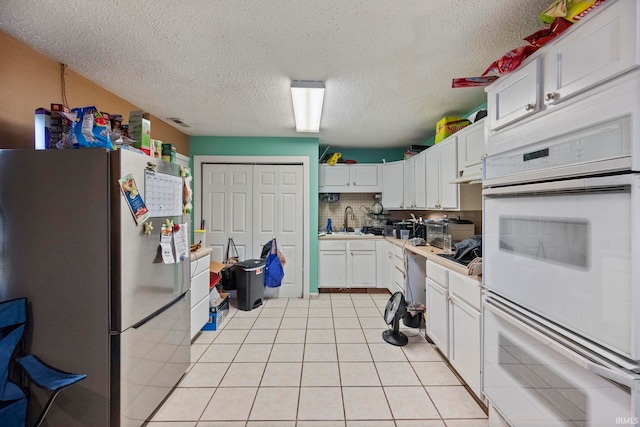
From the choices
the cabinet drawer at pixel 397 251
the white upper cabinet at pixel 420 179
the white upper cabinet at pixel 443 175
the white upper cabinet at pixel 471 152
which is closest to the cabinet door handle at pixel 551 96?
the white upper cabinet at pixel 471 152

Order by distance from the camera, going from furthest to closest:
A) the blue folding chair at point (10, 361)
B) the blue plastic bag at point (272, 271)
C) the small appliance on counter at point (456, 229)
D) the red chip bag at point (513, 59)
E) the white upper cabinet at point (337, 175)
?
the white upper cabinet at point (337, 175) < the blue plastic bag at point (272, 271) < the small appliance on counter at point (456, 229) < the red chip bag at point (513, 59) < the blue folding chair at point (10, 361)

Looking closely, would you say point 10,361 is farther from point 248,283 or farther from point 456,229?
point 456,229

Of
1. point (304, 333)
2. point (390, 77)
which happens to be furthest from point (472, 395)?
point (390, 77)

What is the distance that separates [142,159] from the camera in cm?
145

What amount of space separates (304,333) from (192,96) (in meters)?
2.57

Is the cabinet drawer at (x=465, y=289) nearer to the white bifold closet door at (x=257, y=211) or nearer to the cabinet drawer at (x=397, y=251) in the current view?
the cabinet drawer at (x=397, y=251)

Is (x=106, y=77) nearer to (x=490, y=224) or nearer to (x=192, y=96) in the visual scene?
(x=192, y=96)

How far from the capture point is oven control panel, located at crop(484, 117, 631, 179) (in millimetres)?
819

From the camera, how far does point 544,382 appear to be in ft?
3.60

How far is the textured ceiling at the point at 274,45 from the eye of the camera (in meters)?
1.32

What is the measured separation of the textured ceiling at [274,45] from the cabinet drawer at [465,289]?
1.53m

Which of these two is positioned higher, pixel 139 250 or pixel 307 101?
pixel 307 101

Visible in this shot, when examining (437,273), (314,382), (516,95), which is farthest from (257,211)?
(516,95)

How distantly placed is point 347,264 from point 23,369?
3.29 meters
